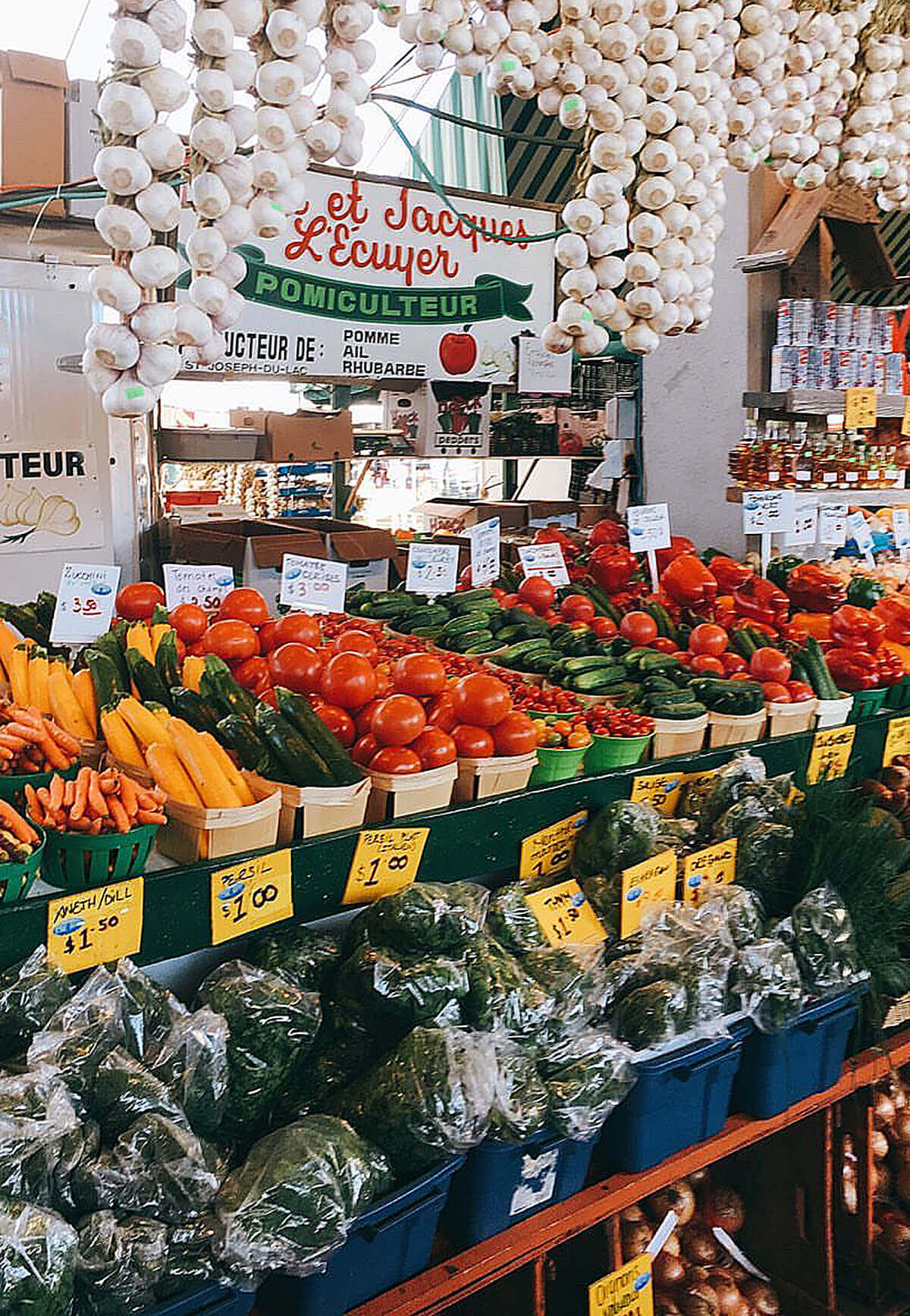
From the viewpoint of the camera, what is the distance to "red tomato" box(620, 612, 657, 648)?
3.30 meters

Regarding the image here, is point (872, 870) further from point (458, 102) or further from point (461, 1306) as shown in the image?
point (458, 102)

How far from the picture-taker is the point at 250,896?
74.2 inches

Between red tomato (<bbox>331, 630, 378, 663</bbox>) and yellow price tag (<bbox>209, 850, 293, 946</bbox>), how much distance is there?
26.8 inches

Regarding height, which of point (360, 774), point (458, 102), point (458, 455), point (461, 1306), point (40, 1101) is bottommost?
point (461, 1306)

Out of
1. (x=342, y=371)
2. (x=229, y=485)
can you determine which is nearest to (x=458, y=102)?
(x=229, y=485)

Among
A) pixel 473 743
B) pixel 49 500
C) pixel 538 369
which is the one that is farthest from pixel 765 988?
pixel 538 369

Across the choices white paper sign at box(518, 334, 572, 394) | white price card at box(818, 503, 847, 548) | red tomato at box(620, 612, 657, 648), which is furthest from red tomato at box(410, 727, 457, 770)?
white paper sign at box(518, 334, 572, 394)

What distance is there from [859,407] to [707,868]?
128 inches

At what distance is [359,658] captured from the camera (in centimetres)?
231

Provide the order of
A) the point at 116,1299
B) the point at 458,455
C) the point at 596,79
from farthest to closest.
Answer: the point at 458,455 < the point at 596,79 < the point at 116,1299

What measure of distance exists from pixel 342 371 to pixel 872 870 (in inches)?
140

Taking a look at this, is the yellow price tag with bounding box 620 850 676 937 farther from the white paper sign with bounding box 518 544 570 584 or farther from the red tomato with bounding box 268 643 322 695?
the white paper sign with bounding box 518 544 570 584

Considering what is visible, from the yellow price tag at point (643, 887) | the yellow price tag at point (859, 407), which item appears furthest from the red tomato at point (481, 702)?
the yellow price tag at point (859, 407)

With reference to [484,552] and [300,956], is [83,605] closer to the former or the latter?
[300,956]
